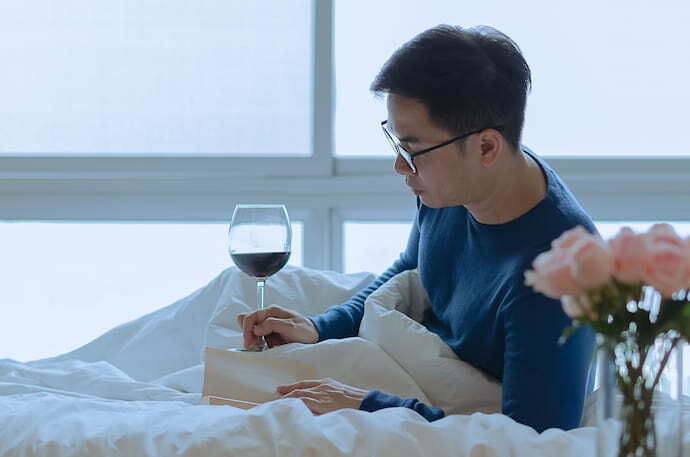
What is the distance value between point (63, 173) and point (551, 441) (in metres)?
2.10

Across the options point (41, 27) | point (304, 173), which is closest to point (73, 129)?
point (41, 27)

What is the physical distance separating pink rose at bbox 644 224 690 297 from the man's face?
82 cm

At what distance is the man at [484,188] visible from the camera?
5.11 ft

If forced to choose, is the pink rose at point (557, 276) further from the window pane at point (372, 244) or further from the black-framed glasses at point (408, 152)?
the window pane at point (372, 244)

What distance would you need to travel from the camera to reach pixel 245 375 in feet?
5.58

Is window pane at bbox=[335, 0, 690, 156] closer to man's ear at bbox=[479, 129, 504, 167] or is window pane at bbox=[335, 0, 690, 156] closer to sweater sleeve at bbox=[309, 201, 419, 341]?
sweater sleeve at bbox=[309, 201, 419, 341]

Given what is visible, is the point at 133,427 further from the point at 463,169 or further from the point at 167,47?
the point at 167,47

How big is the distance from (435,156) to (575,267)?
0.84 meters

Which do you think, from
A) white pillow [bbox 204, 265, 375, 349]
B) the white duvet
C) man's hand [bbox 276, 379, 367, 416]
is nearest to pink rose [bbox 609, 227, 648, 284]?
the white duvet

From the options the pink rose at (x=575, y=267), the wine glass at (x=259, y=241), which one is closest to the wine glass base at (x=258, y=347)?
the wine glass at (x=259, y=241)

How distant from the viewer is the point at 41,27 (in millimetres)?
2967

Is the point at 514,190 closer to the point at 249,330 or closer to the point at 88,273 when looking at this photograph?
the point at 249,330

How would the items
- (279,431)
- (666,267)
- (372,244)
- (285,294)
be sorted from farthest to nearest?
(372,244) → (285,294) → (279,431) → (666,267)

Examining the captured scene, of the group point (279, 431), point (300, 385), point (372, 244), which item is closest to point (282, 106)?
point (372, 244)
